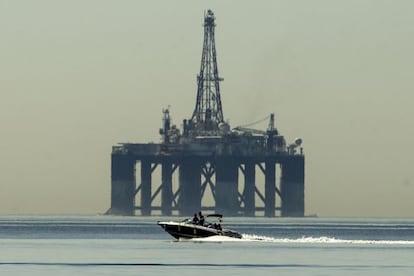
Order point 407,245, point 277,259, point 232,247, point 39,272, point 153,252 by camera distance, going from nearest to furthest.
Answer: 1. point 39,272
2. point 277,259
3. point 153,252
4. point 232,247
5. point 407,245

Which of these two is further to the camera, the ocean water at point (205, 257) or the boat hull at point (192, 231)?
the boat hull at point (192, 231)

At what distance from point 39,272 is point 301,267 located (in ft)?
63.2

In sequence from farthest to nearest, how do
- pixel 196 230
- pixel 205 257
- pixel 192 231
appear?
pixel 192 231, pixel 196 230, pixel 205 257

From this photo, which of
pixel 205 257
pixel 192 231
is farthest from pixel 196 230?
pixel 205 257

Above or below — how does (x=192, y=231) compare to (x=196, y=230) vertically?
below

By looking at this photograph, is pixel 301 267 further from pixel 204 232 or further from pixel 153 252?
pixel 204 232

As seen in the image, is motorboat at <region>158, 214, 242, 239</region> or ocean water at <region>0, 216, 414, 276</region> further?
motorboat at <region>158, 214, 242, 239</region>

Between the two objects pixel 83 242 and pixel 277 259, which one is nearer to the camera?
pixel 277 259

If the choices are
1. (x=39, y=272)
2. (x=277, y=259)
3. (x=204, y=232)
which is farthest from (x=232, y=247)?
(x=39, y=272)

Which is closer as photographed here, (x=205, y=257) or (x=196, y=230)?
(x=205, y=257)

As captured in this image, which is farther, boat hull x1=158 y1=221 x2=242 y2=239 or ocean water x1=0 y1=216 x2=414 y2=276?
boat hull x1=158 y1=221 x2=242 y2=239

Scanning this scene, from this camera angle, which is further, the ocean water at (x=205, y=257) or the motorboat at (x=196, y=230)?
the motorboat at (x=196, y=230)

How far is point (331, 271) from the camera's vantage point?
12850 centimetres

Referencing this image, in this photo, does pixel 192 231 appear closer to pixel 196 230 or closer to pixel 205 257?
pixel 196 230
